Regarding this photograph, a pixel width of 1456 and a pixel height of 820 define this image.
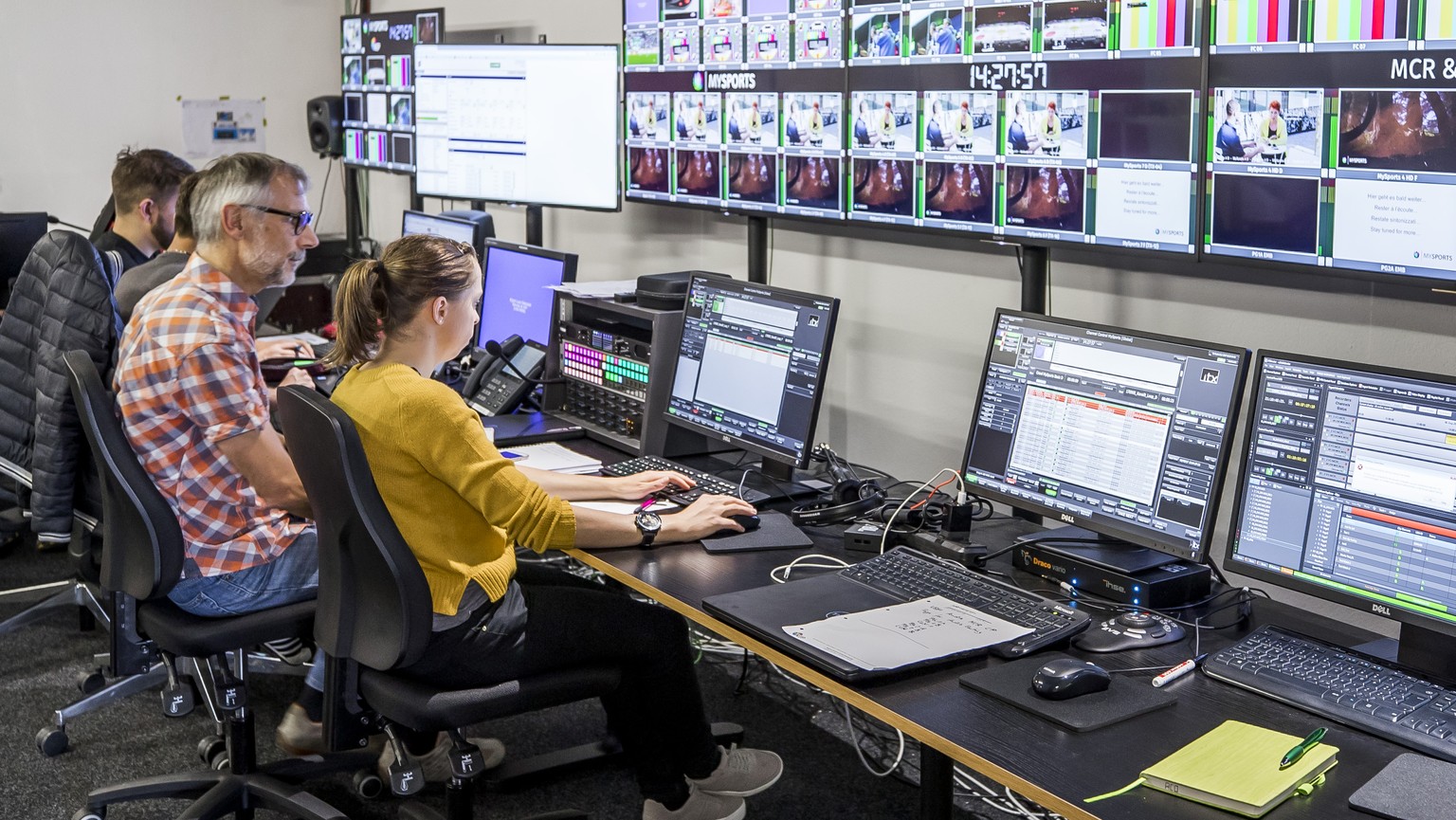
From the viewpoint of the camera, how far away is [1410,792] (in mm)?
1435

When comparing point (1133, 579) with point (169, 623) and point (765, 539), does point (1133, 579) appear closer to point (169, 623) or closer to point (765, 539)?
point (765, 539)

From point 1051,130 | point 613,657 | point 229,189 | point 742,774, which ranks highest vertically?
→ point 1051,130

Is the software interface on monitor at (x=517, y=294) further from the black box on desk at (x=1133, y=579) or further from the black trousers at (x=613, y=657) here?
the black box on desk at (x=1133, y=579)

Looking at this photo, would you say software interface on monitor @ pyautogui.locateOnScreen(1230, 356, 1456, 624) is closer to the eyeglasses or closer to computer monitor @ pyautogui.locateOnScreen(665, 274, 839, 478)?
computer monitor @ pyautogui.locateOnScreen(665, 274, 839, 478)

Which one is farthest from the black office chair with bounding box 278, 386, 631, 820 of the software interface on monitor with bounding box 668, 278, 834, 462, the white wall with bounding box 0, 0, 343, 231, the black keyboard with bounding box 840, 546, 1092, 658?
the white wall with bounding box 0, 0, 343, 231

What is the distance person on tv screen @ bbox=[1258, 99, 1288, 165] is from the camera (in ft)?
6.88

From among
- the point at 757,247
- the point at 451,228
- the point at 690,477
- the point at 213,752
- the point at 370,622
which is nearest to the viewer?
the point at 370,622

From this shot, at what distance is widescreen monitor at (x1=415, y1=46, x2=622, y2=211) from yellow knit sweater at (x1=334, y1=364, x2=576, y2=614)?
1619 millimetres

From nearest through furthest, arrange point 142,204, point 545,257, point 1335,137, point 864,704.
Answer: point 864,704, point 1335,137, point 545,257, point 142,204

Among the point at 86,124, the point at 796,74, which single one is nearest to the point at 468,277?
the point at 796,74

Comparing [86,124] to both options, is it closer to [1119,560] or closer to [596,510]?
[596,510]

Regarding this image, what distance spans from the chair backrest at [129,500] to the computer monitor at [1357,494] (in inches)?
73.4

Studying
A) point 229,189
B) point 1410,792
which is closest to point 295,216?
point 229,189

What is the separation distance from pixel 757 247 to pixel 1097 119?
114 centimetres
